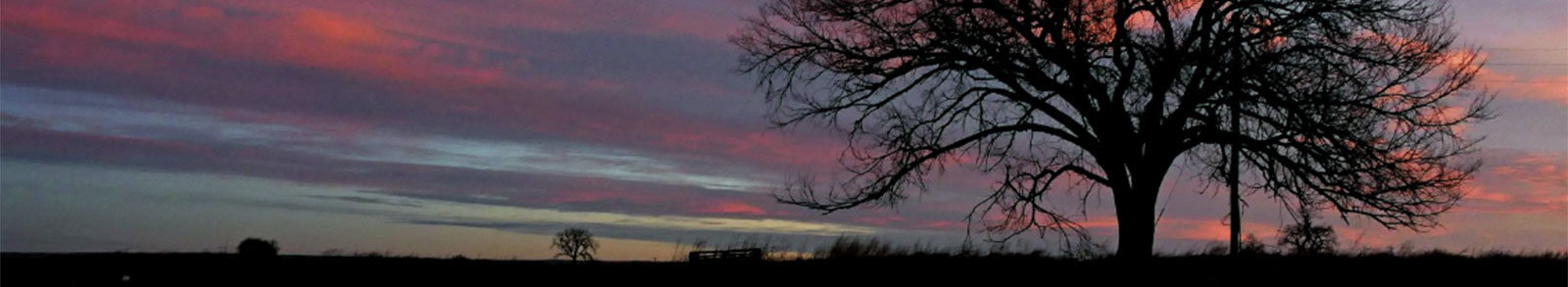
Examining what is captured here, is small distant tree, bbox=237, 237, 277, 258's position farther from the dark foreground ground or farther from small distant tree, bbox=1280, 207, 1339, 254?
small distant tree, bbox=1280, 207, 1339, 254

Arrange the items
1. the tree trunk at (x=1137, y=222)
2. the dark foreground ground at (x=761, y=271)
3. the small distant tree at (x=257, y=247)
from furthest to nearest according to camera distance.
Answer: the tree trunk at (x=1137, y=222), the small distant tree at (x=257, y=247), the dark foreground ground at (x=761, y=271)

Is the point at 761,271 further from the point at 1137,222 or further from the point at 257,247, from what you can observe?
the point at 1137,222

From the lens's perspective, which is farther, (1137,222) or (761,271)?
(1137,222)

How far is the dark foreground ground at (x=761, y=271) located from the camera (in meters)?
16.1

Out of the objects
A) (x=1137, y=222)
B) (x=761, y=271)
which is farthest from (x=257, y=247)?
(x=1137, y=222)

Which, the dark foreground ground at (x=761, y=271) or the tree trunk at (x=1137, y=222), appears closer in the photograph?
the dark foreground ground at (x=761, y=271)

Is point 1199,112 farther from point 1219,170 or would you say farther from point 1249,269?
point 1249,269

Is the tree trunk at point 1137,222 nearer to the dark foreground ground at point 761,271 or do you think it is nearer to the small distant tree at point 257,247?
the dark foreground ground at point 761,271

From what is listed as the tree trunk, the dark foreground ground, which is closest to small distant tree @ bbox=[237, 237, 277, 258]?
the dark foreground ground

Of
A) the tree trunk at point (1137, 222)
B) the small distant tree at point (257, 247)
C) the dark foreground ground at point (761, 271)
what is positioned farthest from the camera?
the tree trunk at point (1137, 222)

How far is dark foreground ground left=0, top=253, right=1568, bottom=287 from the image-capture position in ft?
52.8

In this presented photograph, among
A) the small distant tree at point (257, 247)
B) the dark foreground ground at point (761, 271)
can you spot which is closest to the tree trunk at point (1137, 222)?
the dark foreground ground at point (761, 271)

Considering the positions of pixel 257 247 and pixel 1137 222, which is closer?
pixel 257 247

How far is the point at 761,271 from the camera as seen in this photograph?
18.3 meters
